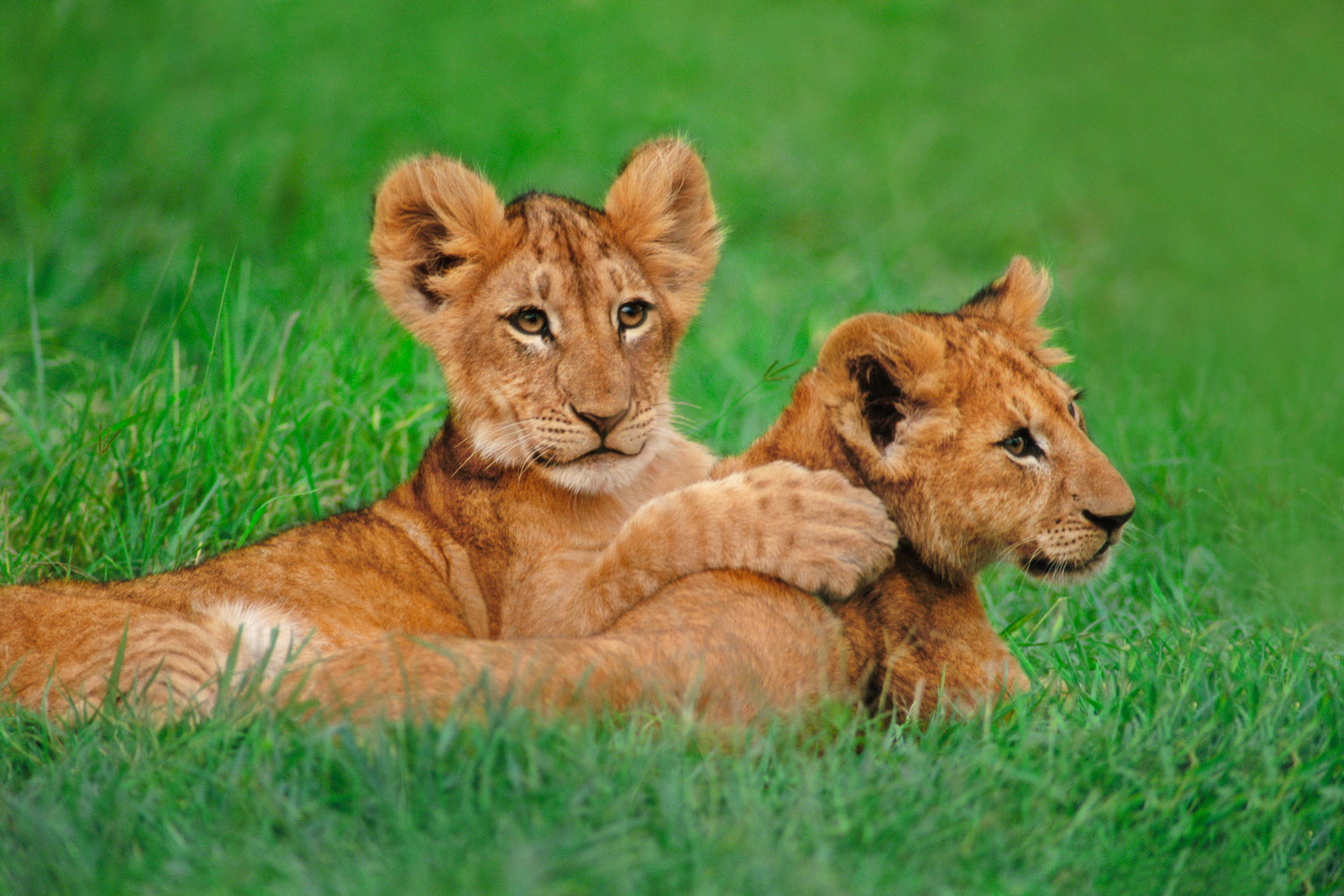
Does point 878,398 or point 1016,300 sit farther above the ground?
point 1016,300

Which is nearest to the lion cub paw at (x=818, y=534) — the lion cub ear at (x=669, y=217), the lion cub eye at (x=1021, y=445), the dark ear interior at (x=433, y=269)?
the lion cub eye at (x=1021, y=445)

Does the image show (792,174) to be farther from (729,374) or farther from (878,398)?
(878,398)

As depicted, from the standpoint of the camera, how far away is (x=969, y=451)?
3.64 metres

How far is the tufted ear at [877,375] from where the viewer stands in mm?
3674

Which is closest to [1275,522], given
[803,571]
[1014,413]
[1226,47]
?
[1014,413]

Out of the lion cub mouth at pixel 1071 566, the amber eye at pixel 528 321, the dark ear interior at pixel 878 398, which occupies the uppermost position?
the amber eye at pixel 528 321

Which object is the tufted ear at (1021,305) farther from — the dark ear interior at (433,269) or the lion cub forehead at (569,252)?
the dark ear interior at (433,269)

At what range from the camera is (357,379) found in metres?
5.57

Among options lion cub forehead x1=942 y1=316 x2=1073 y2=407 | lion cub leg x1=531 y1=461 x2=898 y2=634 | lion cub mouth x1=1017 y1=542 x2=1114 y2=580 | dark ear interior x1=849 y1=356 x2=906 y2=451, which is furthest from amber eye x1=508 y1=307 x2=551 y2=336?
lion cub mouth x1=1017 y1=542 x2=1114 y2=580

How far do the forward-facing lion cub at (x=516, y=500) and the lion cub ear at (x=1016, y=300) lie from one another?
0.94 m

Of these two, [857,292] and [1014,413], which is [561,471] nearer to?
[1014,413]

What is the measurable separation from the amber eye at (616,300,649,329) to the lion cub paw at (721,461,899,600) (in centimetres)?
96

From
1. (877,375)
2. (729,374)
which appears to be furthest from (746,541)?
(729,374)

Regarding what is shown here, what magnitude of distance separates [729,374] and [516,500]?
2.78 meters
